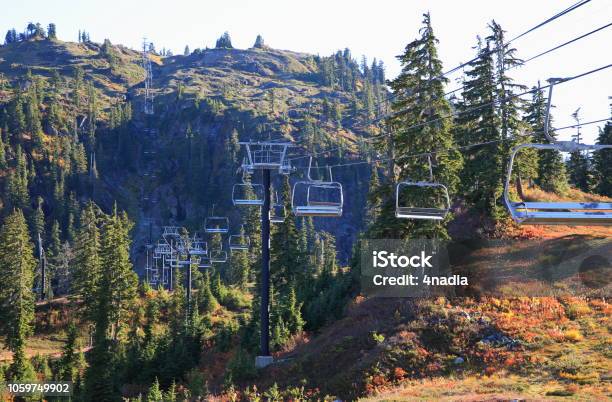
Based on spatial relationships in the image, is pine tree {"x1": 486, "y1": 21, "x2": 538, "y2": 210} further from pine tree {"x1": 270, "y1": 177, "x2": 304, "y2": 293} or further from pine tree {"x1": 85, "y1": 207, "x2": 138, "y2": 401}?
pine tree {"x1": 85, "y1": 207, "x2": 138, "y2": 401}

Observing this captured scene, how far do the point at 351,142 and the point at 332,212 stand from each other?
467 feet

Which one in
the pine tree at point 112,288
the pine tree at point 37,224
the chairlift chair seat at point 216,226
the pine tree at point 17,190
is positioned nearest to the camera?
the chairlift chair seat at point 216,226

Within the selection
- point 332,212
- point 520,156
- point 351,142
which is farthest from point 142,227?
point 332,212

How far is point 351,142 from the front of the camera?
531ft

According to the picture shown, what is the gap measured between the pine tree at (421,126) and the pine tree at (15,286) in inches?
1345

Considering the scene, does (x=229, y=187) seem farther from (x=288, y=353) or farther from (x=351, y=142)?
(x=288, y=353)

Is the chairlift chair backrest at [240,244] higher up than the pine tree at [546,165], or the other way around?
the pine tree at [546,165]

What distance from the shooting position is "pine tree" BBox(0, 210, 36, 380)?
52.9 metres

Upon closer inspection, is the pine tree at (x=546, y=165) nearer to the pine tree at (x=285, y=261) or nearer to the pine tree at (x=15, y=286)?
the pine tree at (x=285, y=261)

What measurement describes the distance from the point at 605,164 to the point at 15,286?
55.1 metres

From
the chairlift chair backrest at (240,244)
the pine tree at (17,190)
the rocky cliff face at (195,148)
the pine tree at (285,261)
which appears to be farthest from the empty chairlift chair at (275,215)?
the pine tree at (17,190)

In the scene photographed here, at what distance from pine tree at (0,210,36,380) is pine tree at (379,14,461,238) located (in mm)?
34151

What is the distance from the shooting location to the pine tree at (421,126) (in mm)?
31406

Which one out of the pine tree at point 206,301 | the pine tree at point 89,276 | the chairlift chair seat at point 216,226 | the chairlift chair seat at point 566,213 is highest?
the chairlift chair seat at point 566,213
